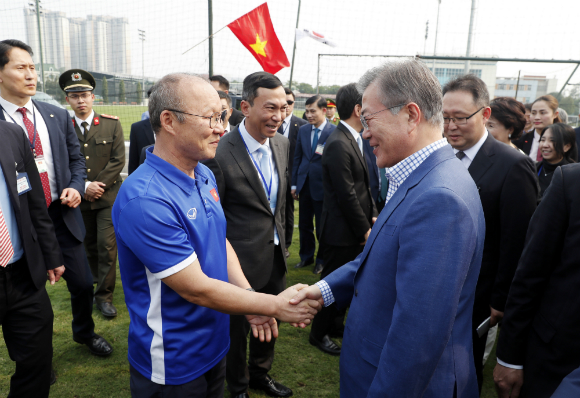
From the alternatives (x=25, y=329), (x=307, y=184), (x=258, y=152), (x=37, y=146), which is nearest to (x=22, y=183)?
(x=25, y=329)

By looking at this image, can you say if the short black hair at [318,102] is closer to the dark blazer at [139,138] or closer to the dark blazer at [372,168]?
the dark blazer at [372,168]

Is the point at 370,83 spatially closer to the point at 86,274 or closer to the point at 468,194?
the point at 468,194

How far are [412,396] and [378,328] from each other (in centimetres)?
25

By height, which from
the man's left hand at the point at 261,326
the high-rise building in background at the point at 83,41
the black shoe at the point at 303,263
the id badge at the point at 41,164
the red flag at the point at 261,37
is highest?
the high-rise building in background at the point at 83,41

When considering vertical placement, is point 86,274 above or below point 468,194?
below

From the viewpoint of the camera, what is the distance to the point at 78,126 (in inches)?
178

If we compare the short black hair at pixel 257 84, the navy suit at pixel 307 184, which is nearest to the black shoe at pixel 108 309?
the navy suit at pixel 307 184

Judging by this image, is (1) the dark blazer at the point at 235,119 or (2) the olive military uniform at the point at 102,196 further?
(1) the dark blazer at the point at 235,119

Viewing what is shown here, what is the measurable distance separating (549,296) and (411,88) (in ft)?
3.66

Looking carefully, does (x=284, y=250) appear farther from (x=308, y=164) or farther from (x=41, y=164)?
(x=308, y=164)

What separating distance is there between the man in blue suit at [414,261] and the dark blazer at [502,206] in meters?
1.02

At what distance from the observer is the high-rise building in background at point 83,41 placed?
1189cm

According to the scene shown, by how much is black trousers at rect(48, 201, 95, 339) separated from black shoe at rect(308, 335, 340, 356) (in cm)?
207

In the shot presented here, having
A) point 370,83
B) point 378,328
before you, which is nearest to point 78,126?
point 370,83
